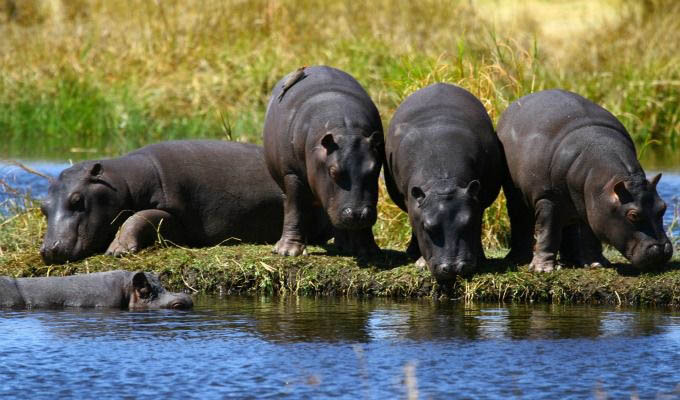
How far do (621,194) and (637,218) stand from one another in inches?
7.7

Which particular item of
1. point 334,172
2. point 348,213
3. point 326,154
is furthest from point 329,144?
point 348,213

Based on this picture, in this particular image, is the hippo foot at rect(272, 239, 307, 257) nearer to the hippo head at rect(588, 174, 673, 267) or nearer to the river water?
the river water

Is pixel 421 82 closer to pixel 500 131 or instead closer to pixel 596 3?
pixel 500 131

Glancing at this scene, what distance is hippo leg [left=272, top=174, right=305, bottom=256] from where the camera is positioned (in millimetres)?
11047

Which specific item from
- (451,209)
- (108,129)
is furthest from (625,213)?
(108,129)

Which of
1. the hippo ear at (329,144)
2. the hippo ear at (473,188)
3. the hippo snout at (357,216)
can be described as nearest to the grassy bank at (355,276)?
the hippo snout at (357,216)

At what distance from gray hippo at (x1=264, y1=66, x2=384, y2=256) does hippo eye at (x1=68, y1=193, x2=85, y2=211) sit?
5.04ft

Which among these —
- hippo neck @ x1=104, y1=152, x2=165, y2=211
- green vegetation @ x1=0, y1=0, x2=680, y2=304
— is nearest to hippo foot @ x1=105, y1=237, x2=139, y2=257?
hippo neck @ x1=104, y1=152, x2=165, y2=211

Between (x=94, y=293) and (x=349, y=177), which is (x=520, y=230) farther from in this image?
(x=94, y=293)

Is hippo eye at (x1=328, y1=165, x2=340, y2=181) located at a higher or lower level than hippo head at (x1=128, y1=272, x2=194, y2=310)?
higher

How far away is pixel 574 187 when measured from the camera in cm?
1005

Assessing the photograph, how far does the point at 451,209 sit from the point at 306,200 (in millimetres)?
1792

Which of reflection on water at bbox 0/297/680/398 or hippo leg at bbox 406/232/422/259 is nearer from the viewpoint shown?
reflection on water at bbox 0/297/680/398

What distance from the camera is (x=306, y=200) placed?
11203mm
